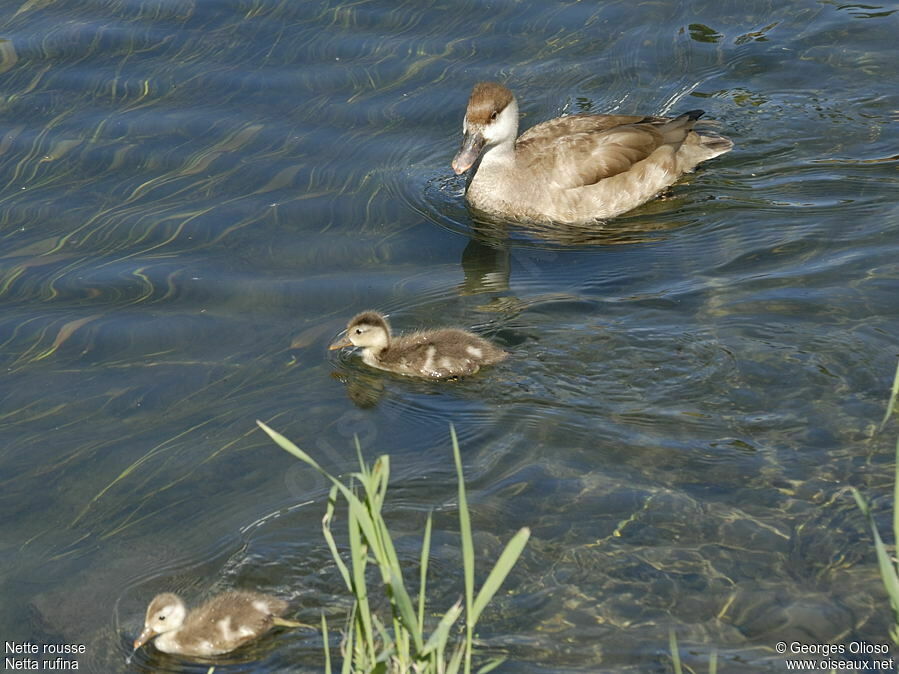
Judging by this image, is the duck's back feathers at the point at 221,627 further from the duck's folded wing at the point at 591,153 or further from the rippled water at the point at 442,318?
the duck's folded wing at the point at 591,153

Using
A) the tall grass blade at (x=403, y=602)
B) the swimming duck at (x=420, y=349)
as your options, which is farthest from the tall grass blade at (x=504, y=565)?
the swimming duck at (x=420, y=349)

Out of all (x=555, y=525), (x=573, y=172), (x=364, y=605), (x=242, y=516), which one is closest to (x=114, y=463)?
(x=242, y=516)

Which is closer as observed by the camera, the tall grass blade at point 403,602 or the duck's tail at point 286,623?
the tall grass blade at point 403,602

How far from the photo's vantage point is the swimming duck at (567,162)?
8695 mm

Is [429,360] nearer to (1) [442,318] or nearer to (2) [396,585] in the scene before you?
(1) [442,318]

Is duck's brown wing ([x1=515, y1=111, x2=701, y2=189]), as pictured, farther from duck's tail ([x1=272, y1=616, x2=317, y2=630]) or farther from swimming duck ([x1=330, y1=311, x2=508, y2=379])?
duck's tail ([x1=272, y1=616, x2=317, y2=630])

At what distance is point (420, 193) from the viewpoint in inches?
347

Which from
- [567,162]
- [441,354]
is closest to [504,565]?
[441,354]

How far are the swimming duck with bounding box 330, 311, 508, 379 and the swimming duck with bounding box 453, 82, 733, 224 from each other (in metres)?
2.04

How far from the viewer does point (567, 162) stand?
29.0 feet

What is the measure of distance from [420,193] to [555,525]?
382 cm

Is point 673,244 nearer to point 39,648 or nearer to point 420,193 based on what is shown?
point 420,193

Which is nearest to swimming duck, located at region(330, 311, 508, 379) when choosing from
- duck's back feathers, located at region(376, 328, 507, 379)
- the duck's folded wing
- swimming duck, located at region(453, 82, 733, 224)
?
duck's back feathers, located at region(376, 328, 507, 379)

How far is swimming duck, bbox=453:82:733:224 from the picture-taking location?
870 cm
